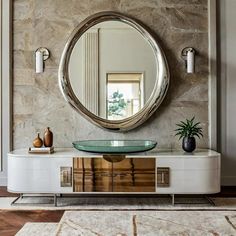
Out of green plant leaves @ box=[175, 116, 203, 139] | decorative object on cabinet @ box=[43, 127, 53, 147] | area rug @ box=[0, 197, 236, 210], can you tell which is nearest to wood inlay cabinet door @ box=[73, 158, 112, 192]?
area rug @ box=[0, 197, 236, 210]

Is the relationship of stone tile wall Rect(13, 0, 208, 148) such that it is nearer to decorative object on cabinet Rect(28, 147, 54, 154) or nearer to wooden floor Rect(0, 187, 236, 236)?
decorative object on cabinet Rect(28, 147, 54, 154)

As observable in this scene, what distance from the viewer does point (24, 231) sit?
10.2ft

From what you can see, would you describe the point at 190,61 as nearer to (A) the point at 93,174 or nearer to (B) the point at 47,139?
(A) the point at 93,174

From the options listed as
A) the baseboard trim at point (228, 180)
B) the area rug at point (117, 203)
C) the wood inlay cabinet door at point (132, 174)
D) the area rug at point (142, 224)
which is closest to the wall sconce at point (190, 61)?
the wood inlay cabinet door at point (132, 174)

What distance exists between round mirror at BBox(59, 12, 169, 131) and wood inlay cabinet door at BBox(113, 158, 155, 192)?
71 cm

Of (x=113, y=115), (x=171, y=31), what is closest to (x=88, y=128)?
(x=113, y=115)

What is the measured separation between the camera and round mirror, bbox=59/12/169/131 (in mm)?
4457

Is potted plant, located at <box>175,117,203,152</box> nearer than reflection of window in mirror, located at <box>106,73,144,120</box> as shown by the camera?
Yes

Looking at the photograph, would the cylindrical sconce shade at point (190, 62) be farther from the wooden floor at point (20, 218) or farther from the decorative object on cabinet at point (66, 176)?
the wooden floor at point (20, 218)

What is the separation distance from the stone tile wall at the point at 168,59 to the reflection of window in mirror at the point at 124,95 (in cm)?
24

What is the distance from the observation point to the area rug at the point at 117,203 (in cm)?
385

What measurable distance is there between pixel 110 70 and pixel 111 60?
0.12 metres

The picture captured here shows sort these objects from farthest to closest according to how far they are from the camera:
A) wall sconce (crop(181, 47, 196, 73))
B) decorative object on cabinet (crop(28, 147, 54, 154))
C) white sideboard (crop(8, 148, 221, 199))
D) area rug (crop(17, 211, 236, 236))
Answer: wall sconce (crop(181, 47, 196, 73)), decorative object on cabinet (crop(28, 147, 54, 154)), white sideboard (crop(8, 148, 221, 199)), area rug (crop(17, 211, 236, 236))

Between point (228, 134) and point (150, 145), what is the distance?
1193mm
